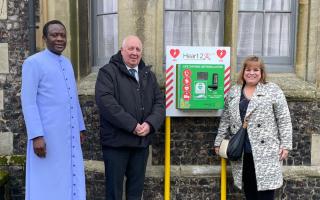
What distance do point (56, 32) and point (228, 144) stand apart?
189 cm

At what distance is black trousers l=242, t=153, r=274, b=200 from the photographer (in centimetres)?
371

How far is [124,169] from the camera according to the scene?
148 inches

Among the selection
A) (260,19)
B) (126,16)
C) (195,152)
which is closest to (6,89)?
(126,16)

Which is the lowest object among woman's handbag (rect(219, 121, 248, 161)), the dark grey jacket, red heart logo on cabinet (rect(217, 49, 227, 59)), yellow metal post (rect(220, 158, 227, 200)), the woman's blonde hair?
yellow metal post (rect(220, 158, 227, 200))

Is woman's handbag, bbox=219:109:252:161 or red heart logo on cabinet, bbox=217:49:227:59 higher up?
red heart logo on cabinet, bbox=217:49:227:59

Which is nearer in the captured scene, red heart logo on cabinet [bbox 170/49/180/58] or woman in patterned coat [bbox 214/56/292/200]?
woman in patterned coat [bbox 214/56/292/200]

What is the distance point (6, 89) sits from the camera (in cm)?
479

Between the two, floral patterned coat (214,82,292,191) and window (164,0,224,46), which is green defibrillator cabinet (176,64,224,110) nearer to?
floral patterned coat (214,82,292,191)

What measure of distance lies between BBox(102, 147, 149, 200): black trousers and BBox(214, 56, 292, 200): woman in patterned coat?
961 millimetres

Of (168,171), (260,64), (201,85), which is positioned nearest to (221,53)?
(201,85)

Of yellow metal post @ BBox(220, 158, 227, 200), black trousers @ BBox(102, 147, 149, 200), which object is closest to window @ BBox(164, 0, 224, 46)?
yellow metal post @ BBox(220, 158, 227, 200)

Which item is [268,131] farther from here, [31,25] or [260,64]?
[31,25]

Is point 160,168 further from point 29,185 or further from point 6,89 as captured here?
point 6,89

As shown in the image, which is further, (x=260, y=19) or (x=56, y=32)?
(x=260, y=19)
